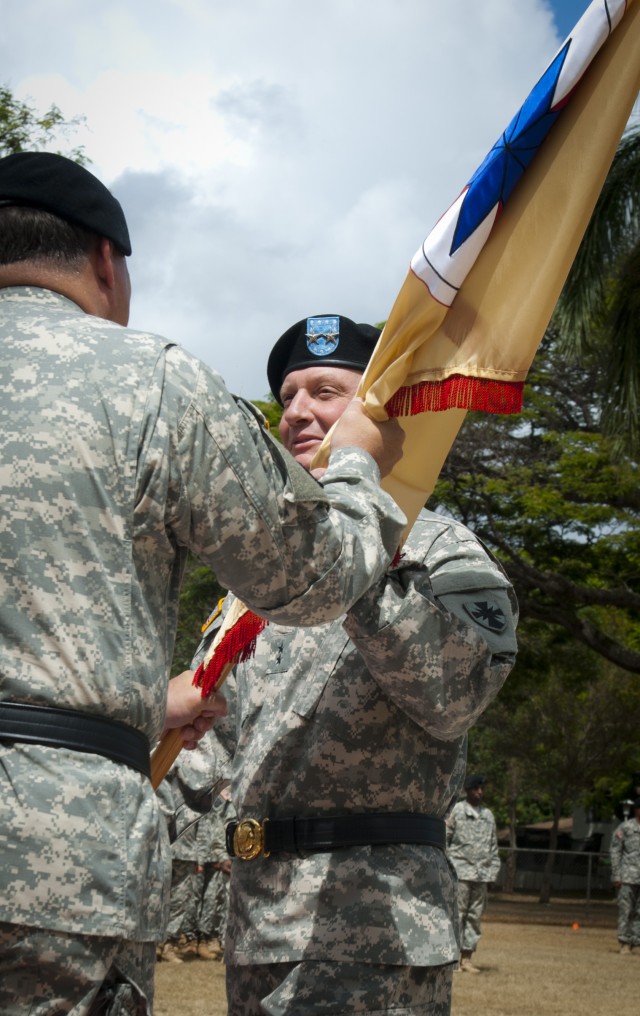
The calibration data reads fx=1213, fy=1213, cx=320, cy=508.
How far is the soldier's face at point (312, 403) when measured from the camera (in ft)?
11.5

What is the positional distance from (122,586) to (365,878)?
3.79 ft

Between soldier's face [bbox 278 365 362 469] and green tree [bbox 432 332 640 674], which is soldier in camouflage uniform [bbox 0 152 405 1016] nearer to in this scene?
soldier's face [bbox 278 365 362 469]

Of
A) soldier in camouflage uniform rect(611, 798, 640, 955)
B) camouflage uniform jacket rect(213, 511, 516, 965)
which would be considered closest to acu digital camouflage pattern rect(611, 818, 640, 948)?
soldier in camouflage uniform rect(611, 798, 640, 955)

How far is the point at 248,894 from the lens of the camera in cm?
282

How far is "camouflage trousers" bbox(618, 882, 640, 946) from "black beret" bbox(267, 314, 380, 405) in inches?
692

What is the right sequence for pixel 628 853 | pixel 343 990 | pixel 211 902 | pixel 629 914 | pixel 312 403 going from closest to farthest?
pixel 343 990
pixel 312 403
pixel 211 902
pixel 629 914
pixel 628 853

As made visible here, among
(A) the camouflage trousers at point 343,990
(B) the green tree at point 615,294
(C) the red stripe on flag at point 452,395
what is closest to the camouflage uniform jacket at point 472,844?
(B) the green tree at point 615,294

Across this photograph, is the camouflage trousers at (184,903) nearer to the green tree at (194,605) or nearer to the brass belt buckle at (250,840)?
the green tree at (194,605)

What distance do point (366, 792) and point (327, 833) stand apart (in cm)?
13

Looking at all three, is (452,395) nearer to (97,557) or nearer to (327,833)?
(327,833)

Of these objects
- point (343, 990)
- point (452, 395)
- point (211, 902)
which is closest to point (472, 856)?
point (211, 902)

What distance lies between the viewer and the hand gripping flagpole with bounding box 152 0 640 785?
2762 millimetres

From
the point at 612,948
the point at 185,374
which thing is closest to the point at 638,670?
the point at 612,948

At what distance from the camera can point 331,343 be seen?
11.9 feet
